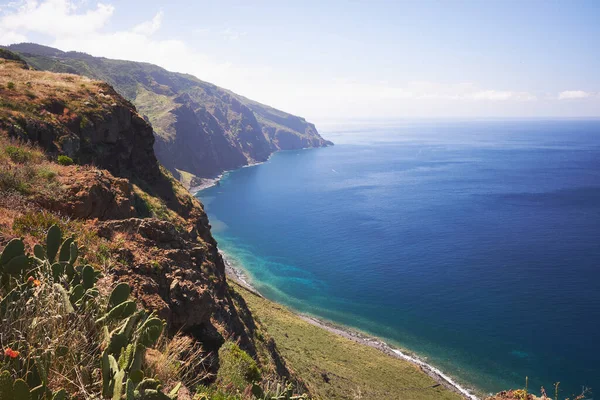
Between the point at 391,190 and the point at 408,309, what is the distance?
99929mm

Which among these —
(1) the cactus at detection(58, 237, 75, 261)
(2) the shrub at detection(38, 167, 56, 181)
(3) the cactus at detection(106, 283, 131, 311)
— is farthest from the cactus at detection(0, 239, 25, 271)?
(2) the shrub at detection(38, 167, 56, 181)

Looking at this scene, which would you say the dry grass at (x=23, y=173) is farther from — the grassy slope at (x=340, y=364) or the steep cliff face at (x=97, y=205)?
the grassy slope at (x=340, y=364)

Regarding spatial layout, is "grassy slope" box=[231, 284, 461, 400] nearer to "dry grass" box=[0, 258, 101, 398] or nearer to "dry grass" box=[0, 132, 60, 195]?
"dry grass" box=[0, 132, 60, 195]

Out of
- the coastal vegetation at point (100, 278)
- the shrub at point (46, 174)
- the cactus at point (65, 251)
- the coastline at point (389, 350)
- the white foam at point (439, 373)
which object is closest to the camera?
the coastal vegetation at point (100, 278)

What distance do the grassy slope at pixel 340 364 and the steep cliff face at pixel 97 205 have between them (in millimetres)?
15853

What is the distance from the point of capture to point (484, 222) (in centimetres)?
11706

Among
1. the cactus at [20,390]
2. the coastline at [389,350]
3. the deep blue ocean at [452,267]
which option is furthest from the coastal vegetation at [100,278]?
the deep blue ocean at [452,267]

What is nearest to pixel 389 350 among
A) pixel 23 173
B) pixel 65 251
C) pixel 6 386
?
pixel 23 173

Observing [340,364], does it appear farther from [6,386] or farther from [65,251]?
[6,386]

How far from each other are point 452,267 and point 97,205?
86.6 metres

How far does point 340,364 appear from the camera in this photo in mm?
49500

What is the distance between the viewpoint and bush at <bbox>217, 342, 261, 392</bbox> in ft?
38.0

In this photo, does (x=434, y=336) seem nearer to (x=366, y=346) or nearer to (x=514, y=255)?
(x=366, y=346)

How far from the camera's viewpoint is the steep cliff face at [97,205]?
12.5 metres
